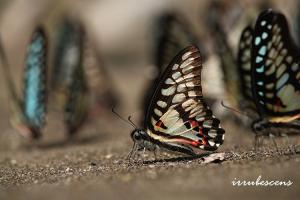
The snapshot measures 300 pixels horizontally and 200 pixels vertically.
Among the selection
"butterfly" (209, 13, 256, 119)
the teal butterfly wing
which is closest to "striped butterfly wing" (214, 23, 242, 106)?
"butterfly" (209, 13, 256, 119)

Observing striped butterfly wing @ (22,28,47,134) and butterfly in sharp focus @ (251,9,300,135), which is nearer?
butterfly in sharp focus @ (251,9,300,135)

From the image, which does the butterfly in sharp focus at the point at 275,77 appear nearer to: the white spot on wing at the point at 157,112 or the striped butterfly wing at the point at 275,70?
the striped butterfly wing at the point at 275,70

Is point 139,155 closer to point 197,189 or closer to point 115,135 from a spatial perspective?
point 197,189

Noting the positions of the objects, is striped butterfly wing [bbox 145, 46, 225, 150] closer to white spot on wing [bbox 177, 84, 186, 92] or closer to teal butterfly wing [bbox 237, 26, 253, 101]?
white spot on wing [bbox 177, 84, 186, 92]

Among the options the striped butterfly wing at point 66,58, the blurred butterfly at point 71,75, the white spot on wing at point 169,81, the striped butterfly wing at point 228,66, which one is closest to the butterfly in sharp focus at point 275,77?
the white spot on wing at point 169,81

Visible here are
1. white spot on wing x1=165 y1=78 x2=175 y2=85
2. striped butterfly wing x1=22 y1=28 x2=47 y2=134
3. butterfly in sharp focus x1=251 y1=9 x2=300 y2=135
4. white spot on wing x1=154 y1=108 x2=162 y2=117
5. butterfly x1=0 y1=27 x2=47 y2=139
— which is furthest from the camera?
butterfly x1=0 y1=27 x2=47 y2=139

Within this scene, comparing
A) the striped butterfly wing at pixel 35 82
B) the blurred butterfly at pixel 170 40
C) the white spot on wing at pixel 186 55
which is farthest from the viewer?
the blurred butterfly at pixel 170 40

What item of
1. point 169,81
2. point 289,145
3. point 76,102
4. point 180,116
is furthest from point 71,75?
point 289,145
